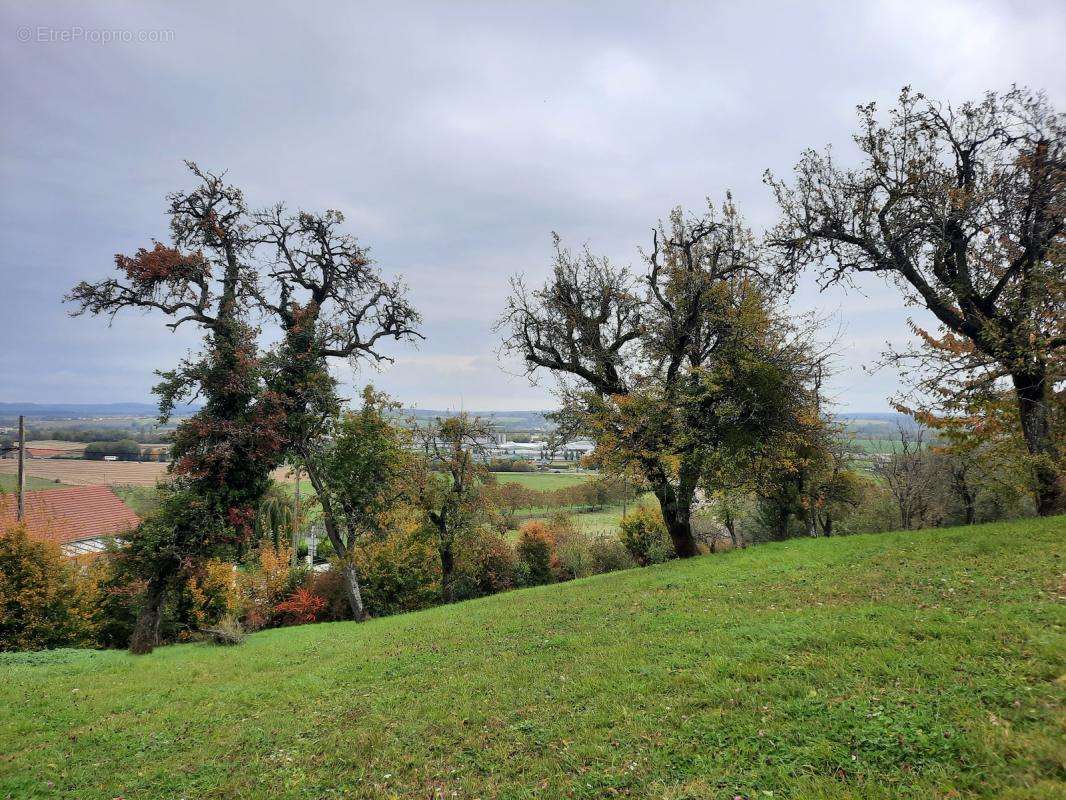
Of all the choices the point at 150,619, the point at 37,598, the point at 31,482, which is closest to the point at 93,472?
the point at 31,482

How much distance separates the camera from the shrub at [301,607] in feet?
79.8

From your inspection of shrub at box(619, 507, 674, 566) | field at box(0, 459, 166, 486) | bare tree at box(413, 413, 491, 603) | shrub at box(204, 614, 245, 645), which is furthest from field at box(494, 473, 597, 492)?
shrub at box(204, 614, 245, 645)

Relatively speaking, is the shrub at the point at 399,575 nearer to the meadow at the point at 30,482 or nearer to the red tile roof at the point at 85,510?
the red tile roof at the point at 85,510

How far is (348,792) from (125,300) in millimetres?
17927

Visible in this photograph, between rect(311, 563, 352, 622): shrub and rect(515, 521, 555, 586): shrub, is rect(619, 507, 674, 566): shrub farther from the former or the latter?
rect(311, 563, 352, 622): shrub

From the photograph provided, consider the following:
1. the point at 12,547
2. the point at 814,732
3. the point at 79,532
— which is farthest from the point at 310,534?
the point at 814,732

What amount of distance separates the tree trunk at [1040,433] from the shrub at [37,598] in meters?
30.7

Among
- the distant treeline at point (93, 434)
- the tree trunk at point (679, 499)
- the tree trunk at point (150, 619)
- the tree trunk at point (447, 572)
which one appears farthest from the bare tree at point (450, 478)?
the distant treeline at point (93, 434)

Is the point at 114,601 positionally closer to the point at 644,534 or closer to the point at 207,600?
the point at 207,600

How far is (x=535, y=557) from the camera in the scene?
115 ft

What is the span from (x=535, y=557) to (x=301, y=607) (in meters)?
16.3

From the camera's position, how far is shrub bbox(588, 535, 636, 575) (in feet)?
120

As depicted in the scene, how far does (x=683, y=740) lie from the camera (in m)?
5.01

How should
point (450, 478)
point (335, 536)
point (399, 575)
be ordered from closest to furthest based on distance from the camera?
point (335, 536)
point (450, 478)
point (399, 575)
